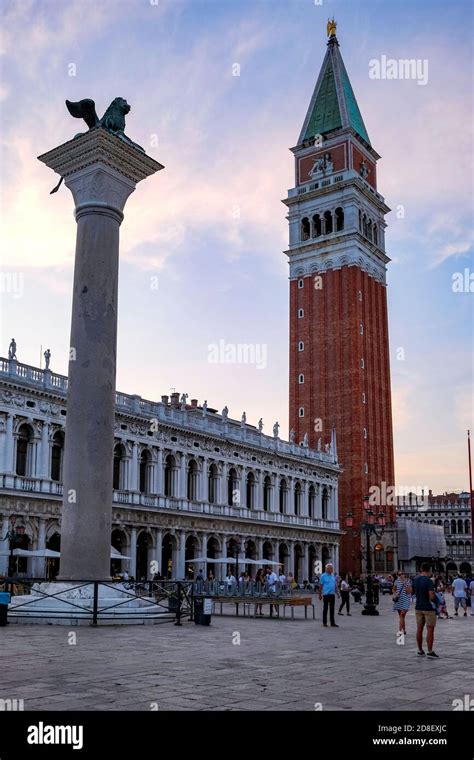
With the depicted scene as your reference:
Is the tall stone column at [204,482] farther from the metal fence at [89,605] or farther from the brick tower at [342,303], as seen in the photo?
the metal fence at [89,605]

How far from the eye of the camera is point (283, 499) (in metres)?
61.2

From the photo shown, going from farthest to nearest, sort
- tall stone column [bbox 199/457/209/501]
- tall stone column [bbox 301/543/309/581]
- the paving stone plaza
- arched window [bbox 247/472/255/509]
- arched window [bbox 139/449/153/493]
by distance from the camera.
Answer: tall stone column [bbox 301/543/309/581] < arched window [bbox 247/472/255/509] < tall stone column [bbox 199/457/209/501] < arched window [bbox 139/449/153/493] < the paving stone plaza

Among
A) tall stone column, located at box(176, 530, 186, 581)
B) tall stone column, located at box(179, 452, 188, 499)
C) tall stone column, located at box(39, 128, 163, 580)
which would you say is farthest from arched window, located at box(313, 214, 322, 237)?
tall stone column, located at box(39, 128, 163, 580)

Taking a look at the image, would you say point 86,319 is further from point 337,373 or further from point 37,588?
point 337,373

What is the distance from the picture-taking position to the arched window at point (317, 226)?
7956 centimetres

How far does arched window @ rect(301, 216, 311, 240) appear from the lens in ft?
263

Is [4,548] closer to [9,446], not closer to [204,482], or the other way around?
[9,446]

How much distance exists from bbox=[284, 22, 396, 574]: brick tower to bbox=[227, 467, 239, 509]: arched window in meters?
19.5

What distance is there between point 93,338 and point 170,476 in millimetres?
31810

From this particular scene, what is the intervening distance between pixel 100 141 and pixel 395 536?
61666mm

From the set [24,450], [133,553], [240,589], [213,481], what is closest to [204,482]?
[213,481]

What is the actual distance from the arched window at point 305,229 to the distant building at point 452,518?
51.2m

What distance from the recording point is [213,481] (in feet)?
174

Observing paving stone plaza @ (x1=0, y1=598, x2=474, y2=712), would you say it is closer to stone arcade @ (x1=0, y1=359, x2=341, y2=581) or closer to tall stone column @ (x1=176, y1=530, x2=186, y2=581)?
stone arcade @ (x1=0, y1=359, x2=341, y2=581)
